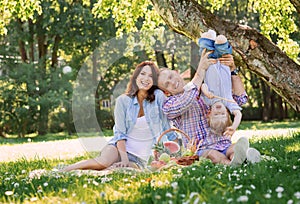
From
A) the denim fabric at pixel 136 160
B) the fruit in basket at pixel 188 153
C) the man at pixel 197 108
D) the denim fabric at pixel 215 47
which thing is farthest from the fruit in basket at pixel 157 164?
the denim fabric at pixel 215 47

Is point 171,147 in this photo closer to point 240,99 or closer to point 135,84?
point 135,84

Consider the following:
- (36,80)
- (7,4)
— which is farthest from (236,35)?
(36,80)

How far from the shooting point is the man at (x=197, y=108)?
16.7ft

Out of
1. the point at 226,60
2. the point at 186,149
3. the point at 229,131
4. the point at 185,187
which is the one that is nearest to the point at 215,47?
the point at 226,60

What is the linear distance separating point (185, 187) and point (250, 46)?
147 inches

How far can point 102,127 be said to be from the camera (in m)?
5.13

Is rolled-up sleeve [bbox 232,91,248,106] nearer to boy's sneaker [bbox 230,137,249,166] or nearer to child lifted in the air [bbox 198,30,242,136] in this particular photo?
child lifted in the air [bbox 198,30,242,136]

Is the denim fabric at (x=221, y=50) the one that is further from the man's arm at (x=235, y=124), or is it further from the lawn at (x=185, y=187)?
the lawn at (x=185, y=187)

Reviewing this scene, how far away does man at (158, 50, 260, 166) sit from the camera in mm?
5102

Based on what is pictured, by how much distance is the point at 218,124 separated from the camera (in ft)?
16.9

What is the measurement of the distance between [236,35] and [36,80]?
582 inches

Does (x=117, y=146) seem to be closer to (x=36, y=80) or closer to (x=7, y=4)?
(x=7, y=4)

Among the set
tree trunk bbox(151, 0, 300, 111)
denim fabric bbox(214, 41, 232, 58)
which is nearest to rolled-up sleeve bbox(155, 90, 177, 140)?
denim fabric bbox(214, 41, 232, 58)

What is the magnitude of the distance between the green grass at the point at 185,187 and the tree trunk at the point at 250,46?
2.32 meters
